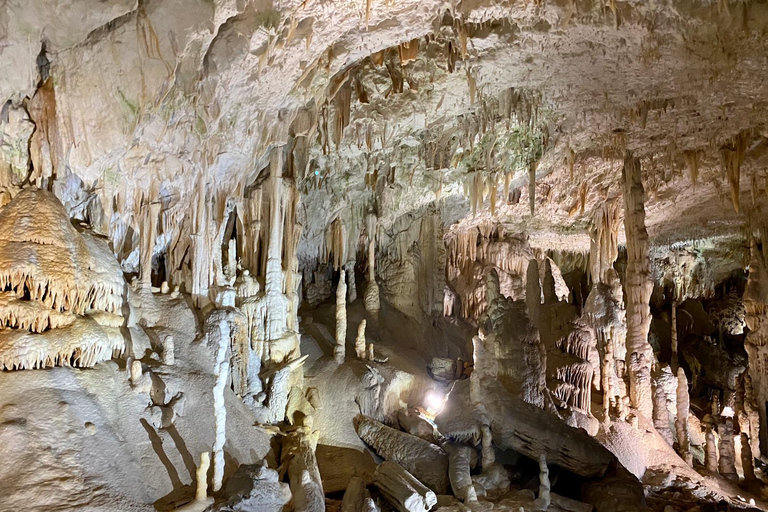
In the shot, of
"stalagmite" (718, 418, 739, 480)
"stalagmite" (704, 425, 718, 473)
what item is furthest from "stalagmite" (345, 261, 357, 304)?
"stalagmite" (718, 418, 739, 480)

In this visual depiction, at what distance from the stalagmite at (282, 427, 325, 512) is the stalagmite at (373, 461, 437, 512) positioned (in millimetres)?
935

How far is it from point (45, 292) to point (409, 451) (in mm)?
5992

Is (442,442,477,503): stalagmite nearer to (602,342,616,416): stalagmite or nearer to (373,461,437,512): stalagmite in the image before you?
(373,461,437,512): stalagmite

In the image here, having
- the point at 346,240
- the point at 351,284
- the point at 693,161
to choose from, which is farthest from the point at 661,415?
the point at 346,240

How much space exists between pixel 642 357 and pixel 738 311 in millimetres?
13564

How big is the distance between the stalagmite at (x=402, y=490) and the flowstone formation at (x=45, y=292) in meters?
4.15

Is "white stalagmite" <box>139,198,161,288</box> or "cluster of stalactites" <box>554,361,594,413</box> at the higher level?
"white stalagmite" <box>139,198,161,288</box>

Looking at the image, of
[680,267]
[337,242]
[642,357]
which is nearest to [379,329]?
[337,242]

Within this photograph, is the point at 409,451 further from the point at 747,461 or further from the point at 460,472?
the point at 747,461

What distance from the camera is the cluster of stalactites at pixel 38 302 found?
5.98 meters

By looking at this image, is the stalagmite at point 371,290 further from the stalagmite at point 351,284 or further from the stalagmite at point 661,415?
the stalagmite at point 661,415

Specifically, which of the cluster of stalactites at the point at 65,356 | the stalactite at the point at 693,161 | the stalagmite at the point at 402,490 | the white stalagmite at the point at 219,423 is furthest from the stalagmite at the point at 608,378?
the cluster of stalactites at the point at 65,356

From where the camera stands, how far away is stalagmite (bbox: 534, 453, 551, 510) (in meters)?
8.42

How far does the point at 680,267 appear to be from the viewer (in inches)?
838
